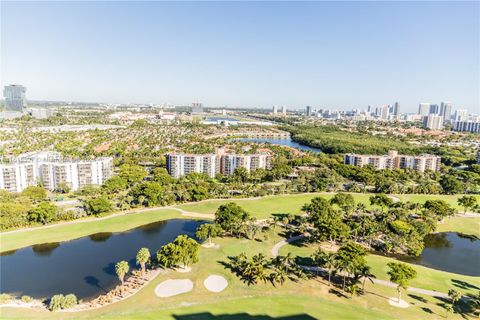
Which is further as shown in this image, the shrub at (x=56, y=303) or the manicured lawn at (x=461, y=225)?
the manicured lawn at (x=461, y=225)

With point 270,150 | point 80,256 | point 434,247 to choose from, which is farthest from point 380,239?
point 270,150

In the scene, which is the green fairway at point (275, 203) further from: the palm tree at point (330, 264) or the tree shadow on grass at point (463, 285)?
the tree shadow on grass at point (463, 285)

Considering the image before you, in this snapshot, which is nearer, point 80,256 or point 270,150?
point 80,256

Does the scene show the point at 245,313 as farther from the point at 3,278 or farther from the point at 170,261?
the point at 3,278

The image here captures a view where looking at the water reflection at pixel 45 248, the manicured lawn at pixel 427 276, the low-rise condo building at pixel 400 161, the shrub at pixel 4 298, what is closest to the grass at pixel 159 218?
the water reflection at pixel 45 248

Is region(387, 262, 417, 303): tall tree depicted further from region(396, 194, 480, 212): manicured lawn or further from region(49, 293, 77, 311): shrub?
region(396, 194, 480, 212): manicured lawn

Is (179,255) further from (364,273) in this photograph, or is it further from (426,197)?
(426,197)
